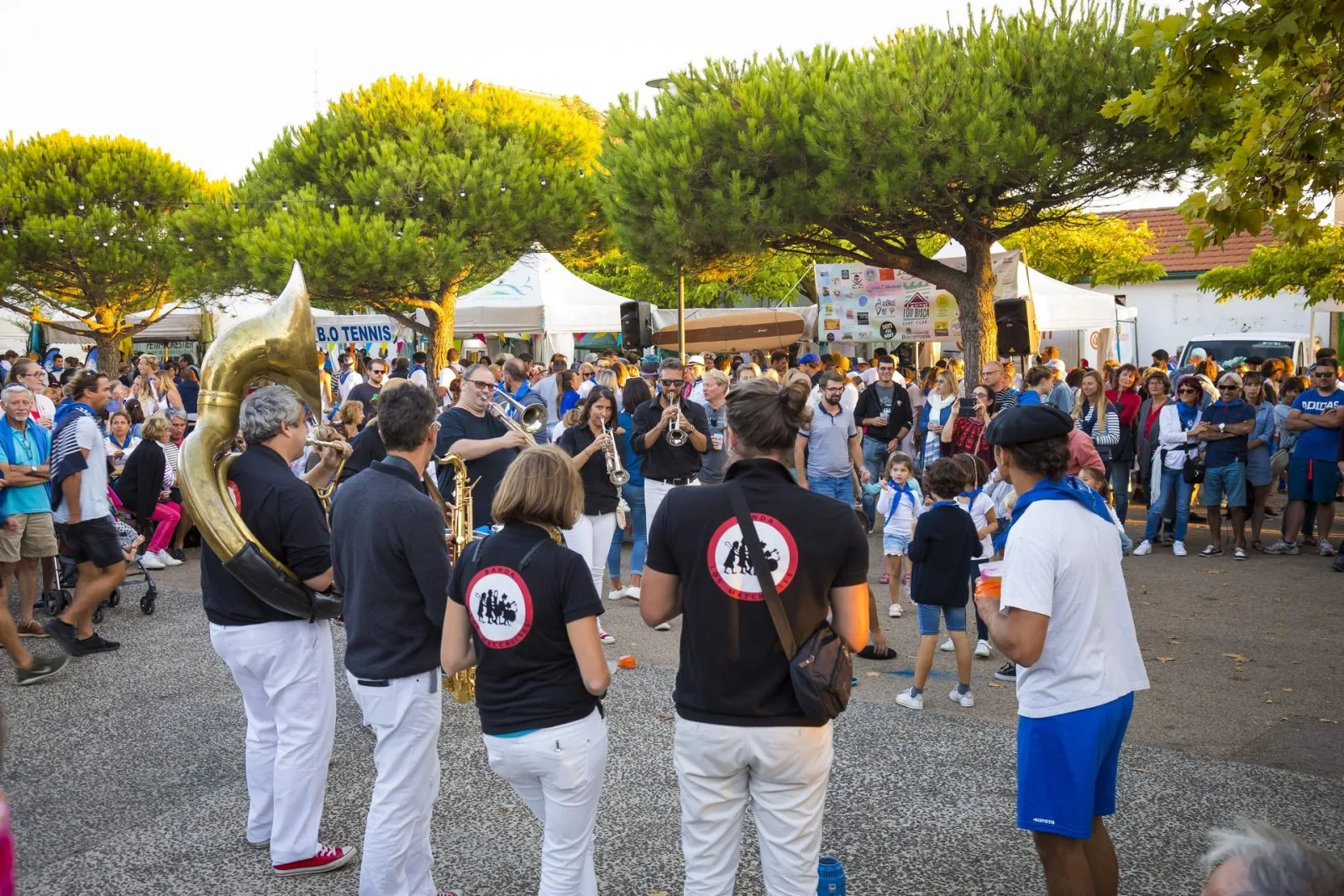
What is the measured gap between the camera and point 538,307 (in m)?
18.0

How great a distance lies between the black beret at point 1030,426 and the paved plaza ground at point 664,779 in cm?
181

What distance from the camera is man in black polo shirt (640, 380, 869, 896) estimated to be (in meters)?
2.84

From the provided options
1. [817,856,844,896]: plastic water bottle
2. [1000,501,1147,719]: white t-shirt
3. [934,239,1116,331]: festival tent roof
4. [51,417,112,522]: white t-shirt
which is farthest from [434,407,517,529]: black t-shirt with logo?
[934,239,1116,331]: festival tent roof

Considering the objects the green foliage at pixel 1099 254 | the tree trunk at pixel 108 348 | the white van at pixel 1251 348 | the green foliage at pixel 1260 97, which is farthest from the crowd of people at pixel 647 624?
the tree trunk at pixel 108 348

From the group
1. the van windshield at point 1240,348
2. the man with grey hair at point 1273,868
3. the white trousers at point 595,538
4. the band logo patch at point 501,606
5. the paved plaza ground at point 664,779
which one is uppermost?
the van windshield at point 1240,348

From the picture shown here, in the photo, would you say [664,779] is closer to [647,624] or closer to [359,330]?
[647,624]

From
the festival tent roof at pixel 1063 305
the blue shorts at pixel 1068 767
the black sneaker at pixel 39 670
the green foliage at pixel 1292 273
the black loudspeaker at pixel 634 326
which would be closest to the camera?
the blue shorts at pixel 1068 767

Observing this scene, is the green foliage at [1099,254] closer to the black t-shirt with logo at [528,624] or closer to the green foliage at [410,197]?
the green foliage at [410,197]

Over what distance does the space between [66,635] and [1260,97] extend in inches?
304

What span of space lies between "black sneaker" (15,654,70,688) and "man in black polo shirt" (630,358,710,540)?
4069 mm

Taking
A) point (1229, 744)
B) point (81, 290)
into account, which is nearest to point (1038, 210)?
point (1229, 744)

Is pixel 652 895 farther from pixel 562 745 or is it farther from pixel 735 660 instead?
pixel 735 660

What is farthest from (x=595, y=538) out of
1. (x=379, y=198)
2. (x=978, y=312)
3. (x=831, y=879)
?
(x=379, y=198)

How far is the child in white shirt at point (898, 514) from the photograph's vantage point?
7910 mm
